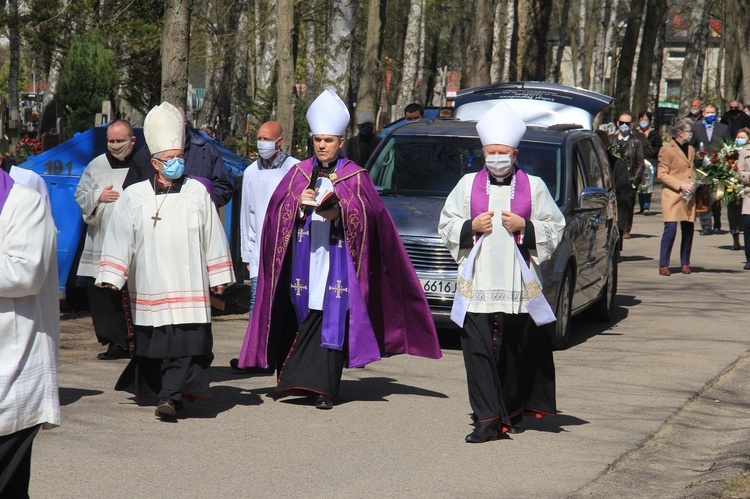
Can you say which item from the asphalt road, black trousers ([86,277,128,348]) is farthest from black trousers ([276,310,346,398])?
black trousers ([86,277,128,348])

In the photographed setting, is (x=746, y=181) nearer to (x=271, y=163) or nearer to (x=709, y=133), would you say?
(x=709, y=133)

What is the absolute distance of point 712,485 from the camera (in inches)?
250

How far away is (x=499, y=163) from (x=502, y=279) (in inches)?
26.8

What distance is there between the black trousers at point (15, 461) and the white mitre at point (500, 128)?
11.9ft

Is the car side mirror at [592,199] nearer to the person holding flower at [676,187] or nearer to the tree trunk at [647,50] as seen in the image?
the person holding flower at [676,187]

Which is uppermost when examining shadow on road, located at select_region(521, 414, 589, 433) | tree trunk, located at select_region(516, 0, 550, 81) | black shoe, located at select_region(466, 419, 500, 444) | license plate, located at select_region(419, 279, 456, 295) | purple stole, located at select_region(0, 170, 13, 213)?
tree trunk, located at select_region(516, 0, 550, 81)

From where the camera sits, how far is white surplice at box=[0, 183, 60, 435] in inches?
177

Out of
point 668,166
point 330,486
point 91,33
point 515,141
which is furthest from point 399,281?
point 91,33

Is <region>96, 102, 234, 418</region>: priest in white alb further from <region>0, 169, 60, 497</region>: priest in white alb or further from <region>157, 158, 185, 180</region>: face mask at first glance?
<region>0, 169, 60, 497</region>: priest in white alb

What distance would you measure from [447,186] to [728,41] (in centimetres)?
2514

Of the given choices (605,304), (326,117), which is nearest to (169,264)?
(326,117)

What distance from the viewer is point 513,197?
753 centimetres

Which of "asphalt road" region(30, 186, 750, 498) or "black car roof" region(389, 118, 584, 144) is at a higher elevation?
"black car roof" region(389, 118, 584, 144)

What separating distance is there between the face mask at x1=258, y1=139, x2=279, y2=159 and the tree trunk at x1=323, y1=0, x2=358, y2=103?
23.8 feet
